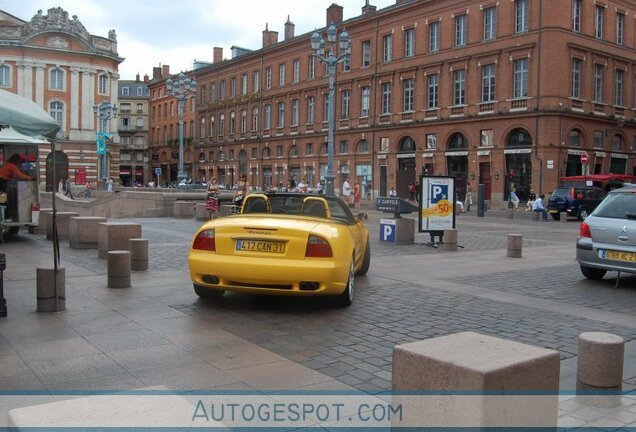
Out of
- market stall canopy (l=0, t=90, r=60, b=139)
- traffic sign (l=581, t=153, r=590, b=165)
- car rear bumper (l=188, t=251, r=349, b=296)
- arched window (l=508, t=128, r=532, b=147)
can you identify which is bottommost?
car rear bumper (l=188, t=251, r=349, b=296)

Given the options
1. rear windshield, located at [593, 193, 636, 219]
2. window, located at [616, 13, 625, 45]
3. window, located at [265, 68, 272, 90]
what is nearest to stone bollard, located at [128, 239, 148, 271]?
rear windshield, located at [593, 193, 636, 219]

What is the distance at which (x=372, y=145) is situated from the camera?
53.5m

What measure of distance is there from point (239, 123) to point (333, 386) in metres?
68.6

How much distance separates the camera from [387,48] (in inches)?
2088

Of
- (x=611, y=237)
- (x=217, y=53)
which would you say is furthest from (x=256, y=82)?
(x=611, y=237)

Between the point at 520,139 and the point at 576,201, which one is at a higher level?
the point at 520,139

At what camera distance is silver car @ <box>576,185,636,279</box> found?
994 centimetres

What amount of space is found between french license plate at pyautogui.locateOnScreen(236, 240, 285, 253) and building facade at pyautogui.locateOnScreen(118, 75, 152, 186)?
334 ft

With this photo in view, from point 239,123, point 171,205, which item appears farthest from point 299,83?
point 171,205

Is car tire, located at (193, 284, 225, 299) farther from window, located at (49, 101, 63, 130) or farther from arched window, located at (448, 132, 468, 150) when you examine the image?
window, located at (49, 101, 63, 130)

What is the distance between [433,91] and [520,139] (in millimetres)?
8751

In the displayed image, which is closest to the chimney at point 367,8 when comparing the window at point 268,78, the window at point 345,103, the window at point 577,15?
the window at point 345,103

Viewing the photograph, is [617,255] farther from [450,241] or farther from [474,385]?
[474,385]

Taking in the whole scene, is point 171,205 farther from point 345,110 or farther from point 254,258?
point 345,110
